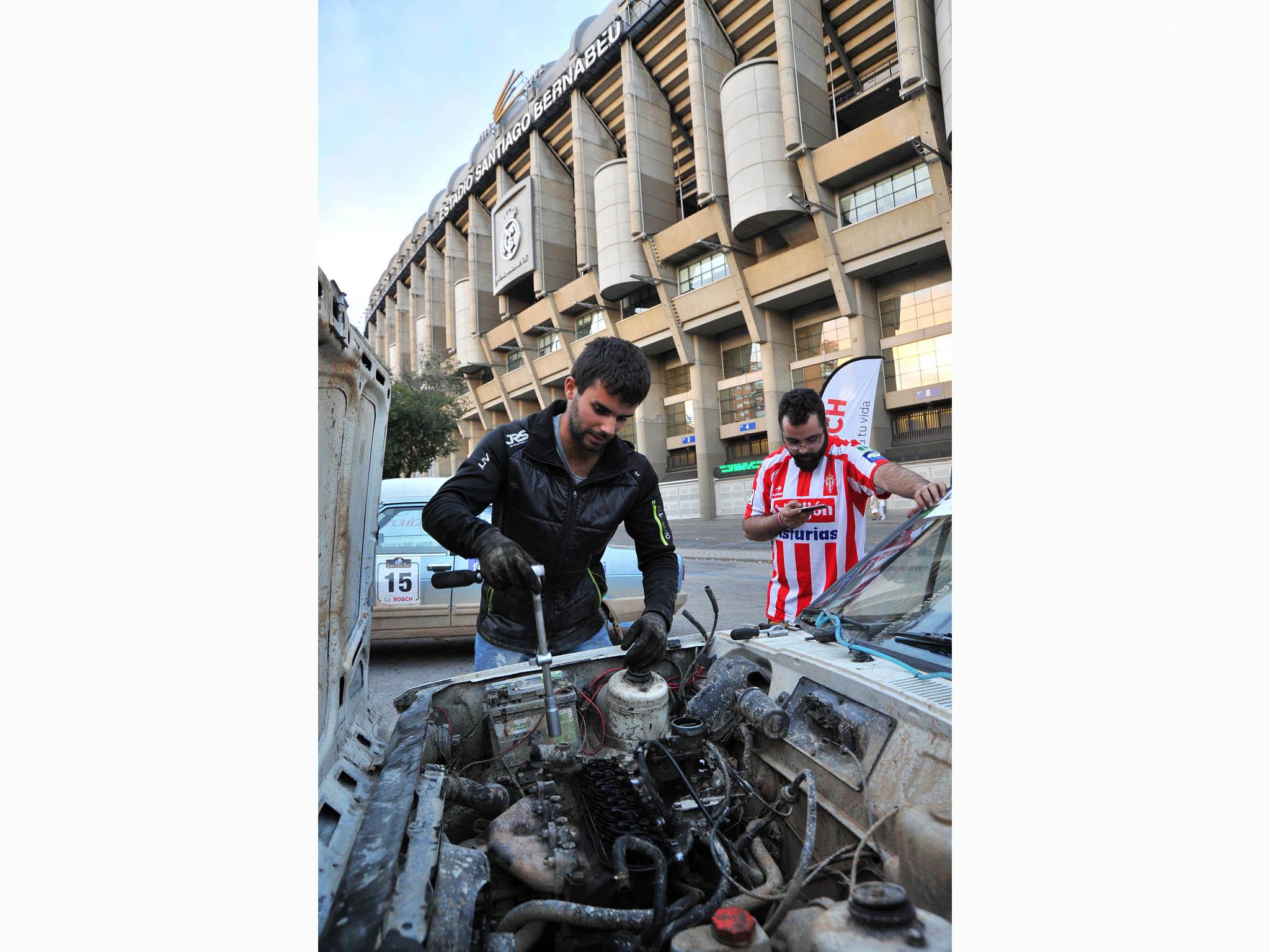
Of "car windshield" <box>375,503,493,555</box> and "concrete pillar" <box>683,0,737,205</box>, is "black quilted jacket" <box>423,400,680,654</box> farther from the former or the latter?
"concrete pillar" <box>683,0,737,205</box>

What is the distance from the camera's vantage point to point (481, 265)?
33.0 m

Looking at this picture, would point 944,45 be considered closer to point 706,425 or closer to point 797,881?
point 706,425

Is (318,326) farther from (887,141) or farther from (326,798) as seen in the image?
(887,141)

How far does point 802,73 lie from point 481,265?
1935 centimetres

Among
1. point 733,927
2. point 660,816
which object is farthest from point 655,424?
point 733,927

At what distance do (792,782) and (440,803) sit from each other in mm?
898

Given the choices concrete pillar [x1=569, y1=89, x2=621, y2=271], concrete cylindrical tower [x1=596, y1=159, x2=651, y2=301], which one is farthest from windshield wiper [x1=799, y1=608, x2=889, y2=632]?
concrete pillar [x1=569, y1=89, x2=621, y2=271]

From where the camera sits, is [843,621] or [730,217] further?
[730,217]

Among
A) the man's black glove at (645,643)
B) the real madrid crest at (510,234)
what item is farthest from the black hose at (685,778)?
the real madrid crest at (510,234)

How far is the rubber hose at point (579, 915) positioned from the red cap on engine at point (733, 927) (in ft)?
0.65

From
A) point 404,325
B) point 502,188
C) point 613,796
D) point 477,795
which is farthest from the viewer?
point 404,325

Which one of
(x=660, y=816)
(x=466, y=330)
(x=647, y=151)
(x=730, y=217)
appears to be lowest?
(x=660, y=816)

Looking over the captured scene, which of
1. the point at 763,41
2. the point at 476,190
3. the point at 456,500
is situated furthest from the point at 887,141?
the point at 476,190

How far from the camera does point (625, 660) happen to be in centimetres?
245
